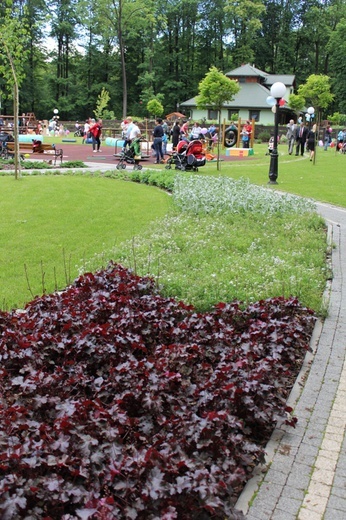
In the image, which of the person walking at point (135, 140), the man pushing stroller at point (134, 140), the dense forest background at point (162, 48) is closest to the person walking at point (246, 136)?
the man pushing stroller at point (134, 140)

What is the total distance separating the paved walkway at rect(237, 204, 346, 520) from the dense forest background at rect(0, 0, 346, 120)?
207ft

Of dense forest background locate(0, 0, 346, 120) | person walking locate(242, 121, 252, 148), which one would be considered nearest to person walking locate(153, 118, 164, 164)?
person walking locate(242, 121, 252, 148)

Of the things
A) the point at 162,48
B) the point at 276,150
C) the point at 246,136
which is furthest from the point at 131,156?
the point at 162,48

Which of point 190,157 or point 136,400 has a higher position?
point 190,157

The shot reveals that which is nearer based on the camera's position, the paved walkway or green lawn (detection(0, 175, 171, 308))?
the paved walkway

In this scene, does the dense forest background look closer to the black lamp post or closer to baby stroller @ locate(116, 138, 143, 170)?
baby stroller @ locate(116, 138, 143, 170)

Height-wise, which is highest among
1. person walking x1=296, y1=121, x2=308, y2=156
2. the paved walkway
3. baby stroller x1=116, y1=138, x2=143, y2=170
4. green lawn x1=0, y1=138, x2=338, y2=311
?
person walking x1=296, y1=121, x2=308, y2=156

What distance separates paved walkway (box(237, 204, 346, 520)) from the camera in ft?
10.2

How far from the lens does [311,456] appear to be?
3.61m

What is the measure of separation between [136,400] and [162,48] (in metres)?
77.4

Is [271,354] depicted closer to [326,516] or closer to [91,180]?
[326,516]

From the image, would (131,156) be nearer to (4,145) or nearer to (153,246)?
(4,145)

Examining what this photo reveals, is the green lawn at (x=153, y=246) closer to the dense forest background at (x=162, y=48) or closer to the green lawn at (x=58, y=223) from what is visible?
the green lawn at (x=58, y=223)

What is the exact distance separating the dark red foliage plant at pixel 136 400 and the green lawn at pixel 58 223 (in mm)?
1415
